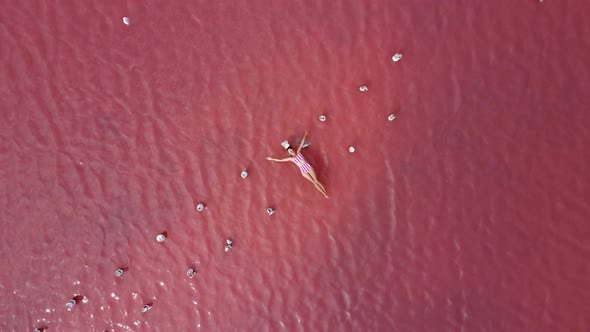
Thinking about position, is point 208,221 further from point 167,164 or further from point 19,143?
point 19,143

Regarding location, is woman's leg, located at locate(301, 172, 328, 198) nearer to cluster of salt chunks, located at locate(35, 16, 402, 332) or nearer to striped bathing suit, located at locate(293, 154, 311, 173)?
striped bathing suit, located at locate(293, 154, 311, 173)

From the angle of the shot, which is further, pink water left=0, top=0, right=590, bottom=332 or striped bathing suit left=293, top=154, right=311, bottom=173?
pink water left=0, top=0, right=590, bottom=332

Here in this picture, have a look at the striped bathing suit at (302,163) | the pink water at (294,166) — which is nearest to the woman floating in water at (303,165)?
the striped bathing suit at (302,163)

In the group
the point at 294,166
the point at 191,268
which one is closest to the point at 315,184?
the point at 294,166

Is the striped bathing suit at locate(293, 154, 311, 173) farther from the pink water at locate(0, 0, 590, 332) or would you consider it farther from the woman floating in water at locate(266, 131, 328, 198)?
the pink water at locate(0, 0, 590, 332)

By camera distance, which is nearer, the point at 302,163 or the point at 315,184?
the point at 302,163

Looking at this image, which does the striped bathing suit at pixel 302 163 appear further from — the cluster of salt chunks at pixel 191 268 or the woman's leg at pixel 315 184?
the cluster of salt chunks at pixel 191 268

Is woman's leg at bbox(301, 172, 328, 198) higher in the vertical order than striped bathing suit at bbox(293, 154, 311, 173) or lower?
lower

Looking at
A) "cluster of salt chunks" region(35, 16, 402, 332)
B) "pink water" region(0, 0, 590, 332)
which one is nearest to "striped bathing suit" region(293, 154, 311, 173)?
"pink water" region(0, 0, 590, 332)

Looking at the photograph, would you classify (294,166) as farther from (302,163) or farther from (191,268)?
(191,268)

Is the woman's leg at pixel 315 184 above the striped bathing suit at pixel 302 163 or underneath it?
underneath
